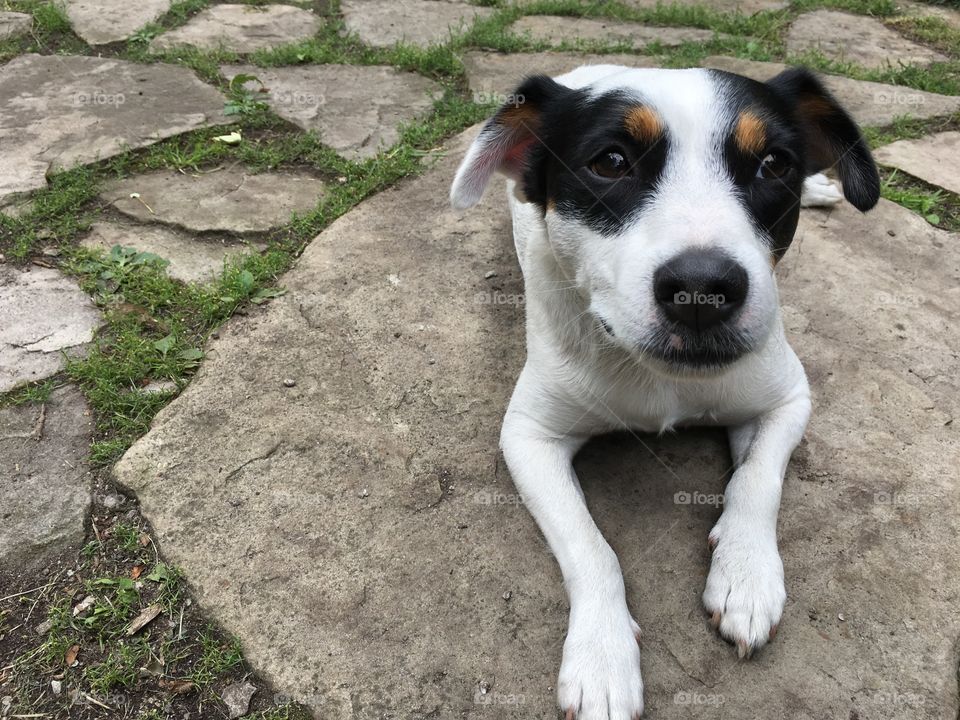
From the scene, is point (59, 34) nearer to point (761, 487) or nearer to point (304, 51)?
point (304, 51)

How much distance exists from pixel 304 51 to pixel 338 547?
4319 millimetres

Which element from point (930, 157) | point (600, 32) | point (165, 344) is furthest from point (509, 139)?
point (600, 32)

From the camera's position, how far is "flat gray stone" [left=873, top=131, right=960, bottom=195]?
4.08m

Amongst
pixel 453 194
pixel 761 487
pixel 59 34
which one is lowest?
pixel 59 34

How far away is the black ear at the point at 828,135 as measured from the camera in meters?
2.53

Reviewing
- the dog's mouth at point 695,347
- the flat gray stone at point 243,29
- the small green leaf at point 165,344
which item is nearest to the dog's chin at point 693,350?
the dog's mouth at point 695,347

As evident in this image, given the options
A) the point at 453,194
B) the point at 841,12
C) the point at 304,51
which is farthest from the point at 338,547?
the point at 841,12

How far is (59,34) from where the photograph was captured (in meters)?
5.64

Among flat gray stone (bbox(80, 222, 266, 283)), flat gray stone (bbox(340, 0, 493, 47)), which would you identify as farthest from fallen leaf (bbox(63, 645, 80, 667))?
flat gray stone (bbox(340, 0, 493, 47))

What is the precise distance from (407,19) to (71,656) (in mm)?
5607

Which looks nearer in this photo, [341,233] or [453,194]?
[453,194]

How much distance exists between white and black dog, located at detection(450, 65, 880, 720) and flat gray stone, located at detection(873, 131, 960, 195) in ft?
5.99

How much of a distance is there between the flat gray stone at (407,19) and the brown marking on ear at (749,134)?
412cm

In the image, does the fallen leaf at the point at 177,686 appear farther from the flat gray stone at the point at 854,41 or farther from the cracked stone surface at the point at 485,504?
the flat gray stone at the point at 854,41
